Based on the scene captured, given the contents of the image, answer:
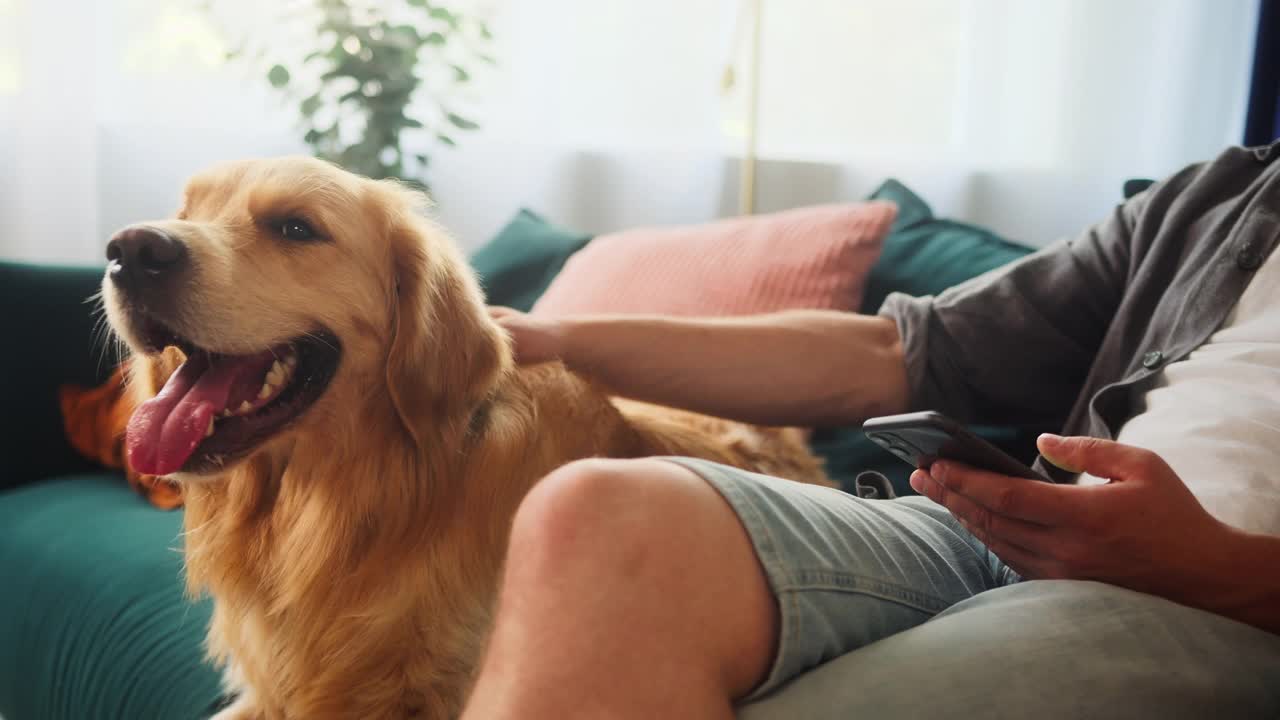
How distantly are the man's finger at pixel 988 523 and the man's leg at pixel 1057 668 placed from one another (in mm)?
75

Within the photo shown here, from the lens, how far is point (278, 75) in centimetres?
275

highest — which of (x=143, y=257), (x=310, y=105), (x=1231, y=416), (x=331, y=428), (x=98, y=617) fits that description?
(x=310, y=105)

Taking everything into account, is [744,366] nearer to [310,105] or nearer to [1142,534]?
[1142,534]

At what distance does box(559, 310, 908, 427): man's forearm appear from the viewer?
135 cm

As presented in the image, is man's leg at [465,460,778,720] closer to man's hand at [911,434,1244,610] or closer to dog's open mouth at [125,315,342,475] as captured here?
man's hand at [911,434,1244,610]

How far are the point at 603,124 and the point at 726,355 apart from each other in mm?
1841

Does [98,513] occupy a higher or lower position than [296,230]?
lower

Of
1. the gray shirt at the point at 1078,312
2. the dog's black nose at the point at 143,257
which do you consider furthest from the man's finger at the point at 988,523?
the dog's black nose at the point at 143,257

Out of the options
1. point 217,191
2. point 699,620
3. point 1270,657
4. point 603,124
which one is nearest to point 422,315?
point 217,191

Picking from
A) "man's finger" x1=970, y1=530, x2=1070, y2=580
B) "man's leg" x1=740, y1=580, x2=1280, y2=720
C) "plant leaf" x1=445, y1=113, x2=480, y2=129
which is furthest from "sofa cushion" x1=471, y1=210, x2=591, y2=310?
"man's leg" x1=740, y1=580, x2=1280, y2=720

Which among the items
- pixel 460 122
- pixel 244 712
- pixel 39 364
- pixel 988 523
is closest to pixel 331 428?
pixel 244 712

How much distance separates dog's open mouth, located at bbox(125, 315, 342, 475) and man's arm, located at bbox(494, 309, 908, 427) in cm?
27

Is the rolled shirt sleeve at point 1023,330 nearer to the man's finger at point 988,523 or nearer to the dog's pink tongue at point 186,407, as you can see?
the man's finger at point 988,523

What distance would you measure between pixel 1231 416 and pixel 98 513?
1.68 m
